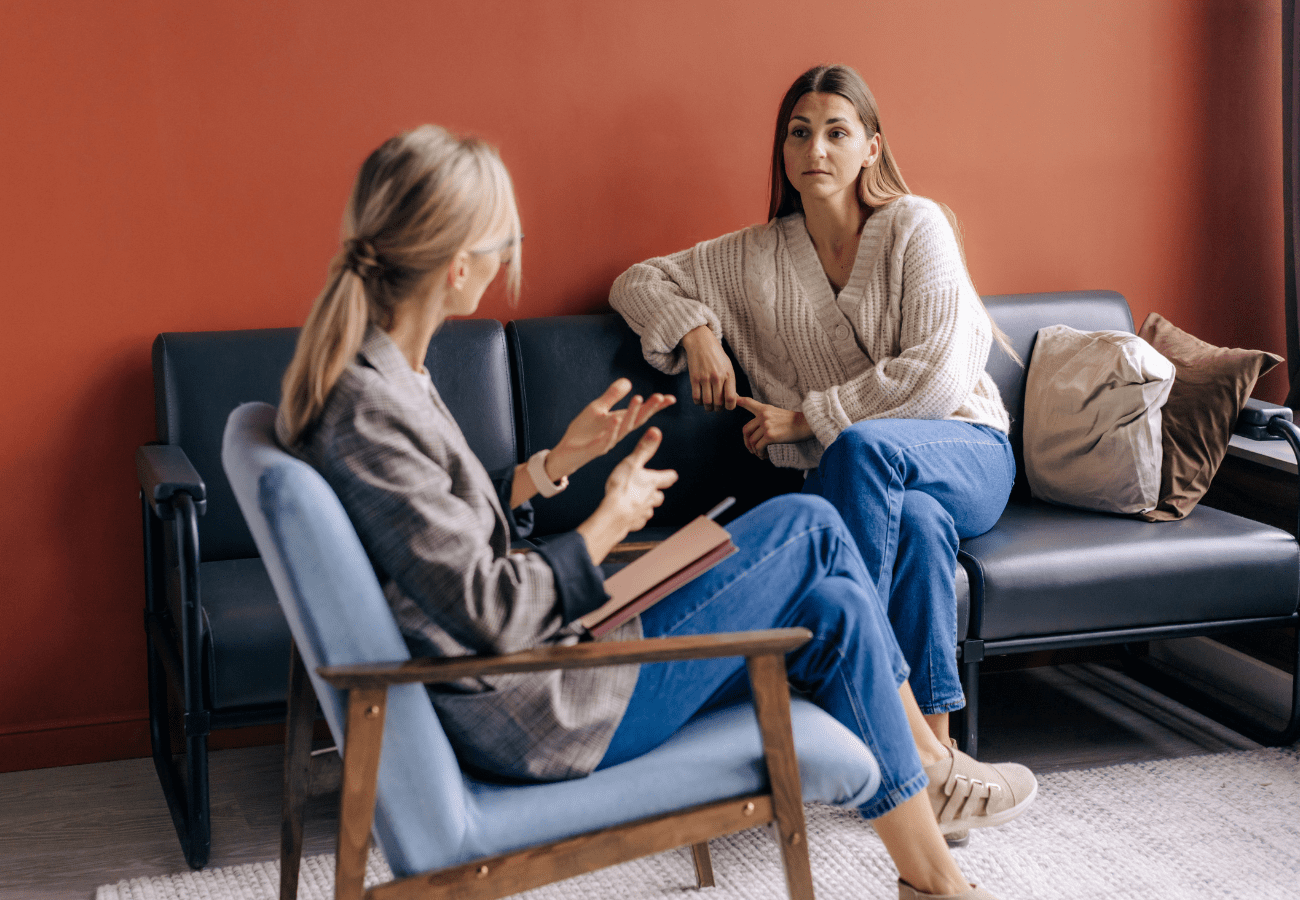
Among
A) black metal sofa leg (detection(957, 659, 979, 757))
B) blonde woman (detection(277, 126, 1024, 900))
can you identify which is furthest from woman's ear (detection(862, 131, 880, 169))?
blonde woman (detection(277, 126, 1024, 900))

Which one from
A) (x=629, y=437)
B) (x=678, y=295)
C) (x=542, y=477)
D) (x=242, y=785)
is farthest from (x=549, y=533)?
(x=242, y=785)

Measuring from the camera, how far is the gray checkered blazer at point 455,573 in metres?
1.14

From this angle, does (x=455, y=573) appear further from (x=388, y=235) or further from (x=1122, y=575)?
(x=1122, y=575)

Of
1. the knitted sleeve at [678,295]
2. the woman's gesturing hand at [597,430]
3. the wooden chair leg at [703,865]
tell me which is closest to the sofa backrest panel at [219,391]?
the knitted sleeve at [678,295]

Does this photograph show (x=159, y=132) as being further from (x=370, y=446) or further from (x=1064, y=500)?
(x=1064, y=500)

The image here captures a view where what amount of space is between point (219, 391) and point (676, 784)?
135 centimetres

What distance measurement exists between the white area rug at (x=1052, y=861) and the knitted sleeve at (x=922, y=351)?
760mm

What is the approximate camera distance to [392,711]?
1.15 m

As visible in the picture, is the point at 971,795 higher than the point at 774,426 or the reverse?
the reverse

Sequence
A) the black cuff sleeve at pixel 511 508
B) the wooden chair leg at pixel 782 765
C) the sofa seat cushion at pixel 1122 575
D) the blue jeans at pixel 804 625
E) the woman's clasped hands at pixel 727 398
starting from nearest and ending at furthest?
the wooden chair leg at pixel 782 765, the blue jeans at pixel 804 625, the black cuff sleeve at pixel 511 508, the sofa seat cushion at pixel 1122 575, the woman's clasped hands at pixel 727 398

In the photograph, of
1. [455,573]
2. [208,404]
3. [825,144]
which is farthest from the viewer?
[825,144]

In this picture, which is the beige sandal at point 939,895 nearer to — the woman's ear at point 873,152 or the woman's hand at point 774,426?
the woman's hand at point 774,426

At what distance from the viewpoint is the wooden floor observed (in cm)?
188

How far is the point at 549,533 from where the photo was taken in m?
2.30
